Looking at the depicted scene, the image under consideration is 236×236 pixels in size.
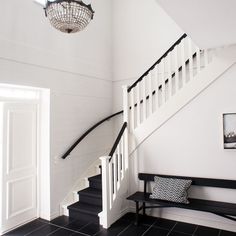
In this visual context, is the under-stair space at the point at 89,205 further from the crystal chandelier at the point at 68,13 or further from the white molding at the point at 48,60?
the crystal chandelier at the point at 68,13

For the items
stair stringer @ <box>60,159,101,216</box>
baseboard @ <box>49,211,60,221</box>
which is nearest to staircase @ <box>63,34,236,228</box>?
stair stringer @ <box>60,159,101,216</box>

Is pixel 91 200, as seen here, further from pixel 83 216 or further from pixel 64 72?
pixel 64 72

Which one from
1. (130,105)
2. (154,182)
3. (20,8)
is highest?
(20,8)

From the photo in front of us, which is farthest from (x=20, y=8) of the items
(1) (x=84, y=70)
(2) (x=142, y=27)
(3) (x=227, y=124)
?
(3) (x=227, y=124)

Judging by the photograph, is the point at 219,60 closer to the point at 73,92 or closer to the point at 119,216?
the point at 73,92

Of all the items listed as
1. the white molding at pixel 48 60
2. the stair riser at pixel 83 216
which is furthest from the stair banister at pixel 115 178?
the white molding at pixel 48 60

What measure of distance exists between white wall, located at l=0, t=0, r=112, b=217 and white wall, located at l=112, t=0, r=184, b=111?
21 centimetres

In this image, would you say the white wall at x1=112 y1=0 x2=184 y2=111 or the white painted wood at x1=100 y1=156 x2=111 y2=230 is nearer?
the white painted wood at x1=100 y1=156 x2=111 y2=230

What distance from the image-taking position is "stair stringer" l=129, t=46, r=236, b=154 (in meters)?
3.45

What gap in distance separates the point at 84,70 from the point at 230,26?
288 cm

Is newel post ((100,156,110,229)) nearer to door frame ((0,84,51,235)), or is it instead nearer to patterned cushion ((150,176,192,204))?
patterned cushion ((150,176,192,204))

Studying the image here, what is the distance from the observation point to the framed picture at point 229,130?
340cm

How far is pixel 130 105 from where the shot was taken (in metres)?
4.29

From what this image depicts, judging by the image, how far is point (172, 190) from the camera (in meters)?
3.45
